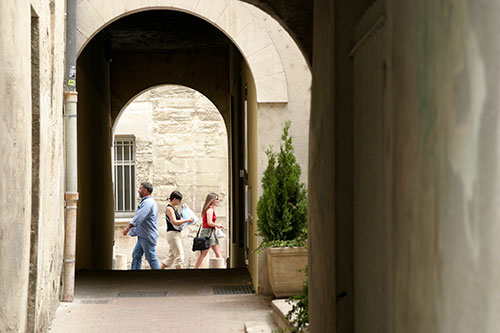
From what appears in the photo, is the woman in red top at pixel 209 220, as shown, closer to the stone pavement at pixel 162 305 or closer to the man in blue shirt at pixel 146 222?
the man in blue shirt at pixel 146 222

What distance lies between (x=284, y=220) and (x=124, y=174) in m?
13.4

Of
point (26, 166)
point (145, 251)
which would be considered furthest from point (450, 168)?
point (145, 251)

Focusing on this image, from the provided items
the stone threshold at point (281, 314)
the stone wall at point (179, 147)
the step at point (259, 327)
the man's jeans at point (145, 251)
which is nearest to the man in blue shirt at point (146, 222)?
the man's jeans at point (145, 251)

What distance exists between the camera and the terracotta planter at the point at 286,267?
779cm

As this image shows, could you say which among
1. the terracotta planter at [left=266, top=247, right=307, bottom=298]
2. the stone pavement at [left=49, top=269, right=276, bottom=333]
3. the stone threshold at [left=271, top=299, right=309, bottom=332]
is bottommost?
the stone pavement at [left=49, top=269, right=276, bottom=333]

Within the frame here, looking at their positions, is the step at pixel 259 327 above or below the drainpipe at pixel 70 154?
below

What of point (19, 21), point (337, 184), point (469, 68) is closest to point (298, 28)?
point (337, 184)

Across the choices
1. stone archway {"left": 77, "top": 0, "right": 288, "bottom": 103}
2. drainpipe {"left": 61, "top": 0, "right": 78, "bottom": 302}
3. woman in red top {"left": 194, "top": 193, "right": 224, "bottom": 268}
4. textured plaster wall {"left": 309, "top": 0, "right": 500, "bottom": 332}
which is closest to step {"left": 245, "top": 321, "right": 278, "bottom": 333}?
drainpipe {"left": 61, "top": 0, "right": 78, "bottom": 302}

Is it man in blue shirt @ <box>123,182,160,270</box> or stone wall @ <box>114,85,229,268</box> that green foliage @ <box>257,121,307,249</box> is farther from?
stone wall @ <box>114,85,229,268</box>

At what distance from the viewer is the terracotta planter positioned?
7.79m

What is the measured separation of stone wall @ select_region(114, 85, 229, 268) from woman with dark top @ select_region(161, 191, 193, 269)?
608 cm

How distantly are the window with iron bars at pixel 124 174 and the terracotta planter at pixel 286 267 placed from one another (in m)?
13.5

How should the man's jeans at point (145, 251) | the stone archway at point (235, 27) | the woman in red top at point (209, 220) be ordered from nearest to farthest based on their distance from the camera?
the stone archway at point (235, 27)
the man's jeans at point (145, 251)
the woman in red top at point (209, 220)

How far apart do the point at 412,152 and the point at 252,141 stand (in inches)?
273
